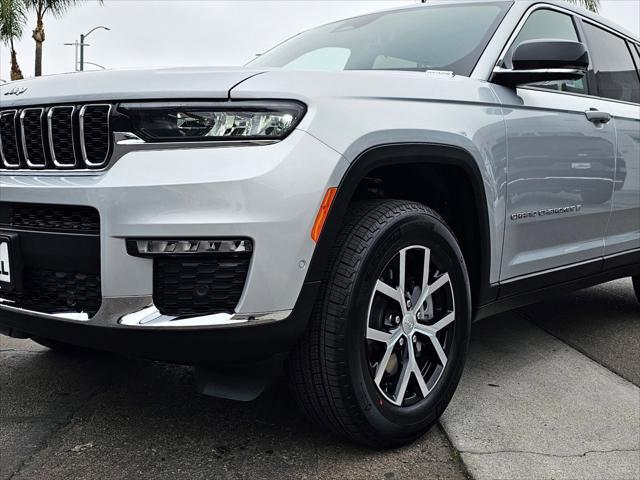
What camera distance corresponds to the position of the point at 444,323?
2.47 m

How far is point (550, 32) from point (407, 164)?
1530 mm

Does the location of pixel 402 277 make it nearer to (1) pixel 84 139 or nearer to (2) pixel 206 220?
(2) pixel 206 220

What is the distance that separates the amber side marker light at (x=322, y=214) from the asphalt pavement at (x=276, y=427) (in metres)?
0.77

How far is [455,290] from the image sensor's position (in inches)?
98.8

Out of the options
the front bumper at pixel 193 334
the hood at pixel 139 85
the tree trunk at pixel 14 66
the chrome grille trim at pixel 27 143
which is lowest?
the tree trunk at pixel 14 66

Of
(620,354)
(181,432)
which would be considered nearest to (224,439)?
(181,432)

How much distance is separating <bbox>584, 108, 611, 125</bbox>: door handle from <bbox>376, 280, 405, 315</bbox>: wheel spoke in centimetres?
161

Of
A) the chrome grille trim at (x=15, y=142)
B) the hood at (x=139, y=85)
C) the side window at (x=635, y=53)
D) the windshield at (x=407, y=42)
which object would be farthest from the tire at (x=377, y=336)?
the side window at (x=635, y=53)

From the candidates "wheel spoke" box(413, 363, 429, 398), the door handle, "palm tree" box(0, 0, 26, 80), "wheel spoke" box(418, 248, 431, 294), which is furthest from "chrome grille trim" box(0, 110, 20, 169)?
"palm tree" box(0, 0, 26, 80)

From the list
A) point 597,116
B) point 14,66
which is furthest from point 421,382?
point 14,66

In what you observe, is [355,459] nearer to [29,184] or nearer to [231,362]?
[231,362]

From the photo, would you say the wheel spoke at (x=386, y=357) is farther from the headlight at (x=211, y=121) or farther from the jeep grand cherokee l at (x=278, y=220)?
the headlight at (x=211, y=121)

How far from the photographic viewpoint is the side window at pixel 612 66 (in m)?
3.75

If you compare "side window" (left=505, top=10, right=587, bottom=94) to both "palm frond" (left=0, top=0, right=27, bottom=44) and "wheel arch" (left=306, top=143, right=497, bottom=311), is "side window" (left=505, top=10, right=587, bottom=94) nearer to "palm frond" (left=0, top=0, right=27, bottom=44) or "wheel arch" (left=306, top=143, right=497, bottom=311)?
"wheel arch" (left=306, top=143, right=497, bottom=311)
